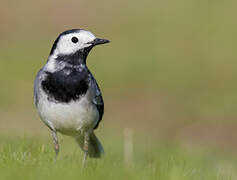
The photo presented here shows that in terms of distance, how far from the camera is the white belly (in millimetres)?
7855

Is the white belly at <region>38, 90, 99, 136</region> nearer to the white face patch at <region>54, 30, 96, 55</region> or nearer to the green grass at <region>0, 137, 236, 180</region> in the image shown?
the green grass at <region>0, 137, 236, 180</region>

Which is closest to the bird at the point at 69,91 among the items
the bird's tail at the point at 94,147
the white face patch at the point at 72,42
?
the white face patch at the point at 72,42

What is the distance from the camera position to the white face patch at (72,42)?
26.9 feet

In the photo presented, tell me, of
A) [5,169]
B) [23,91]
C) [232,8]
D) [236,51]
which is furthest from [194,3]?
[5,169]

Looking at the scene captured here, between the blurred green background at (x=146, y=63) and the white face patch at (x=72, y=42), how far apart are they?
19.7 ft

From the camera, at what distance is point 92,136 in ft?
30.2

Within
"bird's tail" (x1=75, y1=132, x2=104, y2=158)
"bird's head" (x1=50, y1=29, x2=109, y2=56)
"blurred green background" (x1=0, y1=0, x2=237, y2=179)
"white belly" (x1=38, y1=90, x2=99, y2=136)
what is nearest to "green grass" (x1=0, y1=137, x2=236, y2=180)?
"white belly" (x1=38, y1=90, x2=99, y2=136)

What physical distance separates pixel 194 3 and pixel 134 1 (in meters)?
3.11

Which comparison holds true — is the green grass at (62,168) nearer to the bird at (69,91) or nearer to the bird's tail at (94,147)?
the bird at (69,91)

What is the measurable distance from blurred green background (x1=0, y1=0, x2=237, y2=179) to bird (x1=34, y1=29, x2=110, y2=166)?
593 centimetres

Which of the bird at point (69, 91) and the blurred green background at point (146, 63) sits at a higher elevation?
the bird at point (69, 91)

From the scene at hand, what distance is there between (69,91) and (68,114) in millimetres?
275

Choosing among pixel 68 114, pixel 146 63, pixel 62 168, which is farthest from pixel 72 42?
pixel 146 63

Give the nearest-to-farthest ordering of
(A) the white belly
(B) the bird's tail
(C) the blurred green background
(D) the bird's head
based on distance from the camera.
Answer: (A) the white belly → (D) the bird's head → (B) the bird's tail → (C) the blurred green background
